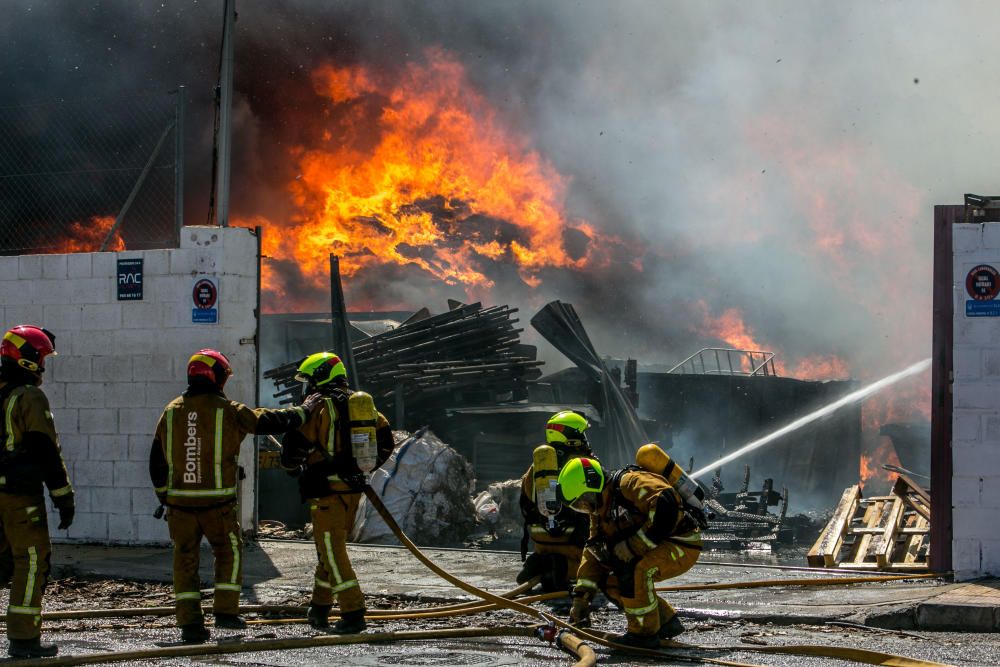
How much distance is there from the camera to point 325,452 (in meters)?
7.18

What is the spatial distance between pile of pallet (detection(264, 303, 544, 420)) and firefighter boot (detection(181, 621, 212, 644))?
1258 centimetres

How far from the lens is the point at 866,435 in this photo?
49312 millimetres

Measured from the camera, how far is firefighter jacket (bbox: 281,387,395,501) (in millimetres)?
7133

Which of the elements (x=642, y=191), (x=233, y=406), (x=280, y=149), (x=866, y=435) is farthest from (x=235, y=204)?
(x=866, y=435)

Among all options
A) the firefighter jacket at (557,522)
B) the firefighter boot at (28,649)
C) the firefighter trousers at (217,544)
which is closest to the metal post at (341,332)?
the firefighter jacket at (557,522)

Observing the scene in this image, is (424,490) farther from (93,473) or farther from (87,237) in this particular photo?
(87,237)

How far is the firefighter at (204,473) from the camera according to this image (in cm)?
674

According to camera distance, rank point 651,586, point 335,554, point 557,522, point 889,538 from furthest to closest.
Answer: point 889,538 → point 557,522 → point 335,554 → point 651,586

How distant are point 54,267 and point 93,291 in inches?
20.2

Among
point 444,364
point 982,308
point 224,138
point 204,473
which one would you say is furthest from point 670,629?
point 444,364

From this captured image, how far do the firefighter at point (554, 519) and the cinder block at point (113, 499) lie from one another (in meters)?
4.29

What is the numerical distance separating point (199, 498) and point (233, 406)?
586 mm

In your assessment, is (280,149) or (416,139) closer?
(280,149)

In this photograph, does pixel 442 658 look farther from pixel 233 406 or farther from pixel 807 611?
pixel 807 611
